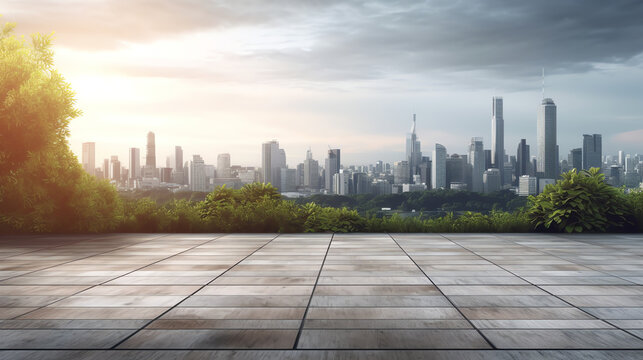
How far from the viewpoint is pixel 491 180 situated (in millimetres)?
55250

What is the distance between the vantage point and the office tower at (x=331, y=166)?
42425 millimetres

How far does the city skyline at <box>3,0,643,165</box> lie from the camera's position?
13477mm

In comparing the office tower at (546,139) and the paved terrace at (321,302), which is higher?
the office tower at (546,139)

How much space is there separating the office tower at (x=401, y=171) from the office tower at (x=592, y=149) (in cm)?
2182

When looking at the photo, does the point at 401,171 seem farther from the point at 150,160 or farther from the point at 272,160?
the point at 150,160

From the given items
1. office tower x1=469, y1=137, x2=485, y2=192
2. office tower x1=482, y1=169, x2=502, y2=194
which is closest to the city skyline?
office tower x1=482, y1=169, x2=502, y2=194

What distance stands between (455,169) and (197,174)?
38.3 meters

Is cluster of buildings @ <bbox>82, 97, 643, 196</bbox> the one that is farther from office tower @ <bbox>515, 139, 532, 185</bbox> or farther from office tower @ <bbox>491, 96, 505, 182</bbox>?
office tower @ <bbox>491, 96, 505, 182</bbox>

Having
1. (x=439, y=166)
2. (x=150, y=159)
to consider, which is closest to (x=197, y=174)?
(x=150, y=159)

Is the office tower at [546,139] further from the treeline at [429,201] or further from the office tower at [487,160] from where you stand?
the treeline at [429,201]

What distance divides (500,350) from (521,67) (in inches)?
1260

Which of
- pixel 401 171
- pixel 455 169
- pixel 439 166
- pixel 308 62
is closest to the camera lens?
pixel 308 62

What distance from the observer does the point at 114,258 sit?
7.62 metres

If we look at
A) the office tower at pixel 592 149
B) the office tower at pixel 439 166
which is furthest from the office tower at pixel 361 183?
the office tower at pixel 592 149
